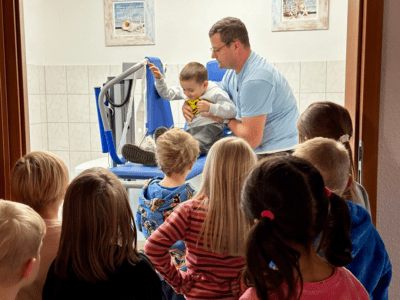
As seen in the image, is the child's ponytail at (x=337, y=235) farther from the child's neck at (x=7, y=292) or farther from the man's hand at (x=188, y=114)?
the man's hand at (x=188, y=114)

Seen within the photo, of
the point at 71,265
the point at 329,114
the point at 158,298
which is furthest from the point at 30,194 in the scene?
the point at 329,114

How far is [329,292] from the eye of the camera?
93 cm

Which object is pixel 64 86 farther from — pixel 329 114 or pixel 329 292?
pixel 329 292

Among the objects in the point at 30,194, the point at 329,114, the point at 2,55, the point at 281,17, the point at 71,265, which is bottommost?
the point at 71,265

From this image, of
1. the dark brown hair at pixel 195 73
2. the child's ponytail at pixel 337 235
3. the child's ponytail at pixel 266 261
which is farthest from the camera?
the dark brown hair at pixel 195 73

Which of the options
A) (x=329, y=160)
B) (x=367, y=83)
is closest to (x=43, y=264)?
(x=329, y=160)

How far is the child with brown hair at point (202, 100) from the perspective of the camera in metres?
2.99

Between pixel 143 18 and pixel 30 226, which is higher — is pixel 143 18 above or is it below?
above

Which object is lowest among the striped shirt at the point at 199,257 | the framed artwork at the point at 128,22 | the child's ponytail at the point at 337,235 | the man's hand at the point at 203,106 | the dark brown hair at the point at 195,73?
the striped shirt at the point at 199,257

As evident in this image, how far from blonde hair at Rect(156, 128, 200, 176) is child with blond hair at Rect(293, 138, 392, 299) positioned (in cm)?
70

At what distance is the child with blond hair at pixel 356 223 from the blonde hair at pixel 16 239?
72 centimetres

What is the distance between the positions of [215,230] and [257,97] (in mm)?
1174

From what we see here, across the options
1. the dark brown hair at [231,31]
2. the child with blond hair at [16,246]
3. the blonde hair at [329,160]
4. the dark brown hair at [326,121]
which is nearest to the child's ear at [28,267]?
the child with blond hair at [16,246]

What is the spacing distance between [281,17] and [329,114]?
2.84m
